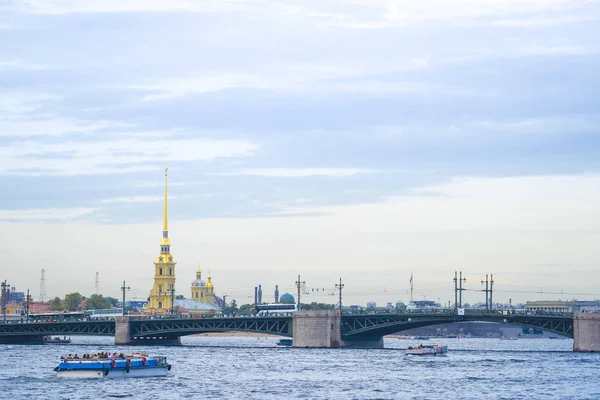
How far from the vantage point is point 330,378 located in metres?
97.8

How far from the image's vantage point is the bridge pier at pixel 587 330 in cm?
13088

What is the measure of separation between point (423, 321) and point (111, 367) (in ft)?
162

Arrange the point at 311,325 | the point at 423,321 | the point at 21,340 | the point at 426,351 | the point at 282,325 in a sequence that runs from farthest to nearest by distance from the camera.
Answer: the point at 21,340, the point at 282,325, the point at 311,325, the point at 426,351, the point at 423,321

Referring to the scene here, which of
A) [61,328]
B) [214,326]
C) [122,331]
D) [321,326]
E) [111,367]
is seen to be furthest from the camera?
[61,328]

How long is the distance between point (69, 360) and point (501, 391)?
36187 millimetres

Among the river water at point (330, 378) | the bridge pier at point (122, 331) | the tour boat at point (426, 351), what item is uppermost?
the bridge pier at point (122, 331)

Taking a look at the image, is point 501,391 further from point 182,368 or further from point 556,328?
point 556,328

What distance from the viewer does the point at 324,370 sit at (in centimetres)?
10694

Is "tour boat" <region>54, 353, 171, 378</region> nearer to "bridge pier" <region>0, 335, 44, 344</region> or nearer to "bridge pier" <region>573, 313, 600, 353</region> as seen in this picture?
"bridge pier" <region>573, 313, 600, 353</region>

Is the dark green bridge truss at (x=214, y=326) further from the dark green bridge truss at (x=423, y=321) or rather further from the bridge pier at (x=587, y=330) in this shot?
the bridge pier at (x=587, y=330)

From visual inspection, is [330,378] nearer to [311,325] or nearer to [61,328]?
[311,325]

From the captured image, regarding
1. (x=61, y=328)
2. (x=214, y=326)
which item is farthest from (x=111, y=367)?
(x=61, y=328)

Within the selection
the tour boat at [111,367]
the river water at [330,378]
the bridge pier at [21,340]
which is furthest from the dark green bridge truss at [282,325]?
the tour boat at [111,367]

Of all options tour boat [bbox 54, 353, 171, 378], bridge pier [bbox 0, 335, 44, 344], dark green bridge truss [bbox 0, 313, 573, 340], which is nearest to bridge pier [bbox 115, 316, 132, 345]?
dark green bridge truss [bbox 0, 313, 573, 340]
